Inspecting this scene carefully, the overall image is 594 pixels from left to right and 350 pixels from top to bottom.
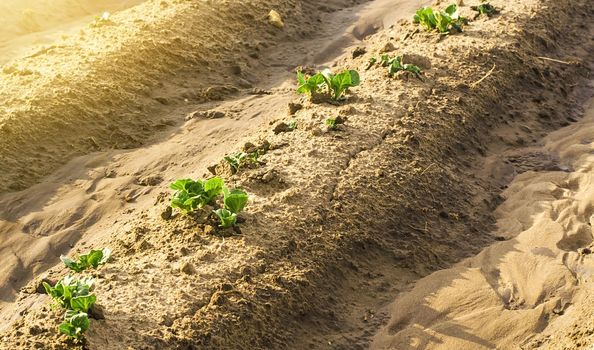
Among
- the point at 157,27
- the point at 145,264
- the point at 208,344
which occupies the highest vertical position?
the point at 157,27

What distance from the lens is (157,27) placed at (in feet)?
25.9

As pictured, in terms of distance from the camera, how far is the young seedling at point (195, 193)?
471 cm

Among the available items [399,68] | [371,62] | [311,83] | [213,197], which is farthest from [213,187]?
[371,62]

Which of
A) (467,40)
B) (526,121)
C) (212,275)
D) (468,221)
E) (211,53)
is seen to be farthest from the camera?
(211,53)

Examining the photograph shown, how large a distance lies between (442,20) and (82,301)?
15.1 feet

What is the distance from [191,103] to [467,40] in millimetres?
2600

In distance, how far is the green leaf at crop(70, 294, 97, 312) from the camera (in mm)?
3895

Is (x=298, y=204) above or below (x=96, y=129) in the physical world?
below

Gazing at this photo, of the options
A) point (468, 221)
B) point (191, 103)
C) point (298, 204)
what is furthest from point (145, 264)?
point (191, 103)

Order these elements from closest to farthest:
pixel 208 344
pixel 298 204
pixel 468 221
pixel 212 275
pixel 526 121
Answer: pixel 208 344 → pixel 212 275 → pixel 298 204 → pixel 468 221 → pixel 526 121

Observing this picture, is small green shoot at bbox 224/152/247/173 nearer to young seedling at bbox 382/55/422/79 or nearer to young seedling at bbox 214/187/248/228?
young seedling at bbox 214/187/248/228

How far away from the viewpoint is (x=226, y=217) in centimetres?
462

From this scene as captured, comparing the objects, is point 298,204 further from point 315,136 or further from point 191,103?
point 191,103

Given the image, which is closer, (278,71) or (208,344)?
(208,344)
